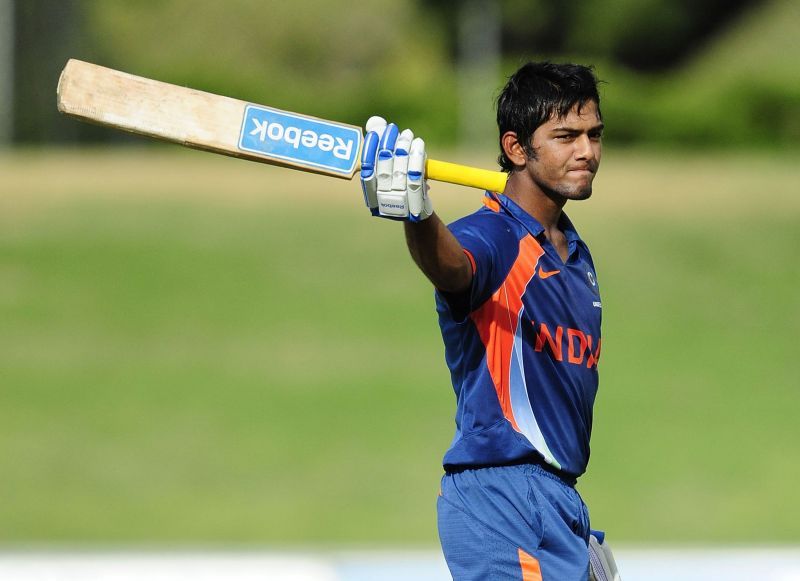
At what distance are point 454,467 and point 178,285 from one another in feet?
42.7

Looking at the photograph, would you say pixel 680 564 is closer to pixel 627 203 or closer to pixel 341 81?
pixel 627 203

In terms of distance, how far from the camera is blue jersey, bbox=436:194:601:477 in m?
2.93

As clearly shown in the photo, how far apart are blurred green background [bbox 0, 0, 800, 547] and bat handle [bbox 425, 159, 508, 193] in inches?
105

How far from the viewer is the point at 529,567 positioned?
291 cm

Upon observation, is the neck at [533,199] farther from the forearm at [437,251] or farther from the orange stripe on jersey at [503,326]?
the forearm at [437,251]

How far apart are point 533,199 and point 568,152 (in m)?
0.14

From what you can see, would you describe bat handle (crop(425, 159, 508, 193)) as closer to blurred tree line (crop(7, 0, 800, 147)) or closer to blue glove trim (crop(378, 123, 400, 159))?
blue glove trim (crop(378, 123, 400, 159))

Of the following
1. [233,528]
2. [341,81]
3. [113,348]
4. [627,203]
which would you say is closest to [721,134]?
[627,203]

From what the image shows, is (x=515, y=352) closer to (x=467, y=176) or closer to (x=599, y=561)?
(x=467, y=176)

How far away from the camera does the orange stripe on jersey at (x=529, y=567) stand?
2.91 m

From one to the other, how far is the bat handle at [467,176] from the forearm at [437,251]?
0.12 m

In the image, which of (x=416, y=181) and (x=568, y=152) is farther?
(x=568, y=152)

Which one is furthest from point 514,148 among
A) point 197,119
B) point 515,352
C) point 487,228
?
point 197,119

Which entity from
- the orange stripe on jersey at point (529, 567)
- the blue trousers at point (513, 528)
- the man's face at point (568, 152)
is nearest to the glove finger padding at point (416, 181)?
the man's face at point (568, 152)
